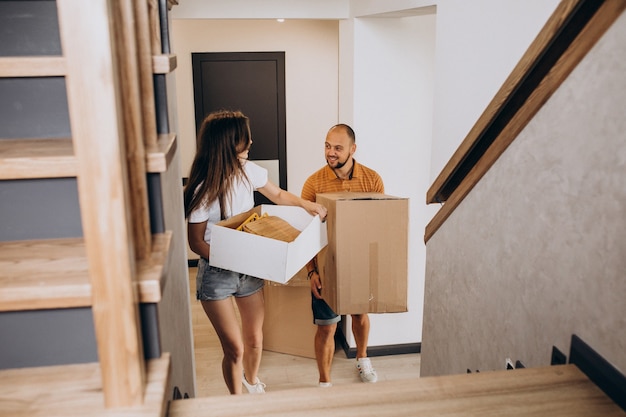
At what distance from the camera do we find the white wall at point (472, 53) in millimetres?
1607

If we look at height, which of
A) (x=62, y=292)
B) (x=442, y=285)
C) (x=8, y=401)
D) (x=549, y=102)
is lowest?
(x=442, y=285)

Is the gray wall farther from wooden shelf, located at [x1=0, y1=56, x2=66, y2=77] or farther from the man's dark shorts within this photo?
the man's dark shorts

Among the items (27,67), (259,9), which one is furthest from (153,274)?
(259,9)

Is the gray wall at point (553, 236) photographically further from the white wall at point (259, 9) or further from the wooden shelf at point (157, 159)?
the white wall at point (259, 9)

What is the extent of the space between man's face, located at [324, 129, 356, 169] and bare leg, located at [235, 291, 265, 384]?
0.85m

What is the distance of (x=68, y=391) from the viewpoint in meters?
0.99

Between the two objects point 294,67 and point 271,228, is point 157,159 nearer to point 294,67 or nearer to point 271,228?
point 271,228

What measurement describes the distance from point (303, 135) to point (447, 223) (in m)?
3.24

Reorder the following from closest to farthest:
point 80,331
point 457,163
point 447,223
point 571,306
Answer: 1. point 80,331
2. point 571,306
3. point 457,163
4. point 447,223

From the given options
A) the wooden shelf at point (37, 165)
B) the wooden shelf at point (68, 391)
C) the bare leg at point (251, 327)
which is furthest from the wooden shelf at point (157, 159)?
the bare leg at point (251, 327)

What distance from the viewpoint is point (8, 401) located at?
0.97 metres

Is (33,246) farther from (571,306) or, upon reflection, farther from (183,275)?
(571,306)

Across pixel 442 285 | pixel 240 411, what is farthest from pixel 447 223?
pixel 240 411

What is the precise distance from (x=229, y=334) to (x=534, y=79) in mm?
1750
